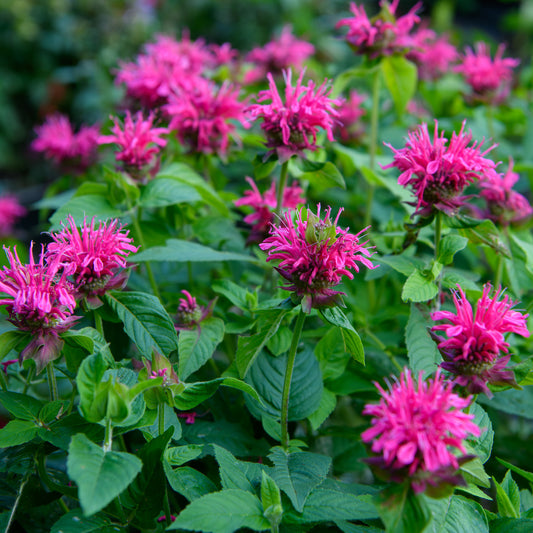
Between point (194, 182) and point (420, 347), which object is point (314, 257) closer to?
point (420, 347)

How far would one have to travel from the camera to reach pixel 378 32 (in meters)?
1.22

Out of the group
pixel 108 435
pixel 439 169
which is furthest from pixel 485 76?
pixel 108 435

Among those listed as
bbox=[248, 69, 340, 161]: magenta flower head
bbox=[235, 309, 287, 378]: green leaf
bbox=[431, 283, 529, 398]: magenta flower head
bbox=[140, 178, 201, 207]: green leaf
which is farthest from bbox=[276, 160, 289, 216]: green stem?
bbox=[431, 283, 529, 398]: magenta flower head

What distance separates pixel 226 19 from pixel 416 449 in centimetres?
419

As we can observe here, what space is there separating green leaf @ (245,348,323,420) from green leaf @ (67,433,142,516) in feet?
0.95

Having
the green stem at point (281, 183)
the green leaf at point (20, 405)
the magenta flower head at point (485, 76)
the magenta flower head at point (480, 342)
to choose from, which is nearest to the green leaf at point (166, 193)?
the green stem at point (281, 183)

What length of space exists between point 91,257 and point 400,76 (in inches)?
34.7

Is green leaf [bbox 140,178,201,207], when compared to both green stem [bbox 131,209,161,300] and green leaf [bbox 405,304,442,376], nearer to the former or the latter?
green stem [bbox 131,209,161,300]

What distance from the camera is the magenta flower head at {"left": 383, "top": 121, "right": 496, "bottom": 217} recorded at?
84 cm

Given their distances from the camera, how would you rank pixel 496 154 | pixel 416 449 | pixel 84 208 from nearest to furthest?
pixel 416 449
pixel 84 208
pixel 496 154

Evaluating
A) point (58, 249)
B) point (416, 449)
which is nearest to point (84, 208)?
point (58, 249)

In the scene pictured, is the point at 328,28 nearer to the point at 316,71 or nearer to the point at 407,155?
the point at 316,71

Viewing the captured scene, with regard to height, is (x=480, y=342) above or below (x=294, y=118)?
below

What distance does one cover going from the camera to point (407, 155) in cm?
86
